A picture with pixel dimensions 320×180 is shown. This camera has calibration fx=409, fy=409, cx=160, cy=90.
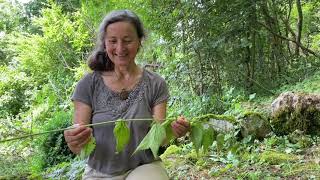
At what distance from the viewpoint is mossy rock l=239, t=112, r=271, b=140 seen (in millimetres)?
4609

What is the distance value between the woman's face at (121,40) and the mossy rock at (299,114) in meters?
3.04

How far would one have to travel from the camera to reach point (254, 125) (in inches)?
183

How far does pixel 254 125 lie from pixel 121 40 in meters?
2.95

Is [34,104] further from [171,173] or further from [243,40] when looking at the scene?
[171,173]

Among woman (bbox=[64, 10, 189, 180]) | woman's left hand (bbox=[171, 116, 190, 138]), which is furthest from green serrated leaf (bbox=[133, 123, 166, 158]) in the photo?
woman (bbox=[64, 10, 189, 180])

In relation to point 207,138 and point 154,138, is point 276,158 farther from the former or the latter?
point 154,138

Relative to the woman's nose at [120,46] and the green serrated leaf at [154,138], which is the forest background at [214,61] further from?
the green serrated leaf at [154,138]

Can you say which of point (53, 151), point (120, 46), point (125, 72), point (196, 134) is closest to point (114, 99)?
point (125, 72)

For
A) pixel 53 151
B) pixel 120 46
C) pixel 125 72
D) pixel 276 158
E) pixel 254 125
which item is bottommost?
pixel 53 151

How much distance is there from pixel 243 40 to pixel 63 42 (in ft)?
28.1

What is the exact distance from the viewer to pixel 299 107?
4.62 meters

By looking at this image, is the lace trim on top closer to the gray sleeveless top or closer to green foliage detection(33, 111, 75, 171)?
the gray sleeveless top

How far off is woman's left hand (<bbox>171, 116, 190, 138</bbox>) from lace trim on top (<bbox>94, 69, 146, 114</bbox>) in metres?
0.62

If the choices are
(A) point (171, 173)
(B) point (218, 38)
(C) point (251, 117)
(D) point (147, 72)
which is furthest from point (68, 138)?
(B) point (218, 38)
